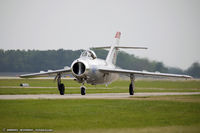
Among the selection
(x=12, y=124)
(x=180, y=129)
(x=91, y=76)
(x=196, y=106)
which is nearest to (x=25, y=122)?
(x=12, y=124)

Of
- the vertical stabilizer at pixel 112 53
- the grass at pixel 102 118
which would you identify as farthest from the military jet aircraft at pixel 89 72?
the grass at pixel 102 118

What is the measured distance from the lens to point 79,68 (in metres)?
34.2

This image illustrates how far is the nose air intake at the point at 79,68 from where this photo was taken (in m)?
33.9

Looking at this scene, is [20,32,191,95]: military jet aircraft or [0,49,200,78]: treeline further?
[0,49,200,78]: treeline

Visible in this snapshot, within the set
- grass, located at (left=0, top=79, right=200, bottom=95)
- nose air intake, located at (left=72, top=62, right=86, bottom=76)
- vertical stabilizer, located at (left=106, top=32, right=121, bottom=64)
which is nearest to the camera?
nose air intake, located at (left=72, top=62, right=86, bottom=76)

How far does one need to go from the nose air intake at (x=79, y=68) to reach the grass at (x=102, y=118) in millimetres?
10793

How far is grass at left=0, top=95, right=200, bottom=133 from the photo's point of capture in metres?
15.7

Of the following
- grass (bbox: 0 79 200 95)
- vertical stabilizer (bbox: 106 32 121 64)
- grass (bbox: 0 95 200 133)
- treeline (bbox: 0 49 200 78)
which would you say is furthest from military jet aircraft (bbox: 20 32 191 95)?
treeline (bbox: 0 49 200 78)

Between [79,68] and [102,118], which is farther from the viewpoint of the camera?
[79,68]

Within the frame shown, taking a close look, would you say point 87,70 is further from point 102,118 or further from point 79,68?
point 102,118

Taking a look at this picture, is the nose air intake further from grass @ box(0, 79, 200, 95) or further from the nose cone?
grass @ box(0, 79, 200, 95)

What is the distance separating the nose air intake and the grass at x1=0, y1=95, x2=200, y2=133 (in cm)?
1079

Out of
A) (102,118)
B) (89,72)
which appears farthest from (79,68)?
(102,118)

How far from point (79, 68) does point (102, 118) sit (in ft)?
52.7
